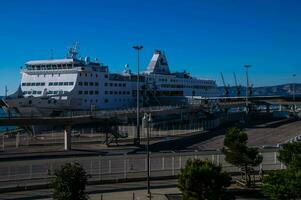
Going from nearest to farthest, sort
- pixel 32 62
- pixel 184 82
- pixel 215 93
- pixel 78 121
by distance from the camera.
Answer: pixel 78 121 < pixel 32 62 < pixel 184 82 < pixel 215 93

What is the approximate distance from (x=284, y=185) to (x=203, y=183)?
353cm

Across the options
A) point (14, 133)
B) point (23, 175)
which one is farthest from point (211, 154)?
point (14, 133)

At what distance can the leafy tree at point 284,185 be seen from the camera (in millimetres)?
18719

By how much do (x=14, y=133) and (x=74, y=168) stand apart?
51.4m

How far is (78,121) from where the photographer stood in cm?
5119

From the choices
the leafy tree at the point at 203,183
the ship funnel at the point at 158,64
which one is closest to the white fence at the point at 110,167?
the leafy tree at the point at 203,183

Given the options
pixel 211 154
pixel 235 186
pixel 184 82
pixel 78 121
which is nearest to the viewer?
pixel 235 186

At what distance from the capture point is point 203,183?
20.4 metres

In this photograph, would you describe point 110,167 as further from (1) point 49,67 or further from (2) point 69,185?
(1) point 49,67

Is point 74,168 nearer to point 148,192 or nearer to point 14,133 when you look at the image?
point 148,192

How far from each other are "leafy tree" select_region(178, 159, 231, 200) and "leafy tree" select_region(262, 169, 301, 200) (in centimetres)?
204

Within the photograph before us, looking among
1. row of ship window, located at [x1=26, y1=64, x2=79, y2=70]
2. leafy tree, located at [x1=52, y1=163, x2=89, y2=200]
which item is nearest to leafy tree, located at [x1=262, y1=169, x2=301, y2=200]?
leafy tree, located at [x1=52, y1=163, x2=89, y2=200]

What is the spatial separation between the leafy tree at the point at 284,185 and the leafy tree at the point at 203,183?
6.69 ft

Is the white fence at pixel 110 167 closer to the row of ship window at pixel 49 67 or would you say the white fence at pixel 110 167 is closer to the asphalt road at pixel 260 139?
the asphalt road at pixel 260 139
